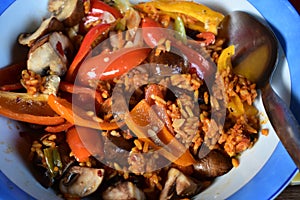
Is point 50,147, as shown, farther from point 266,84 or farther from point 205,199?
point 266,84

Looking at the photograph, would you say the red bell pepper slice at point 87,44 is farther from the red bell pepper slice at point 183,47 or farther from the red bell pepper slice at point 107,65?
the red bell pepper slice at point 183,47

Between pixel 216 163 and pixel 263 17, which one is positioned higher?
pixel 263 17

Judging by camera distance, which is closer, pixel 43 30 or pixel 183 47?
pixel 43 30

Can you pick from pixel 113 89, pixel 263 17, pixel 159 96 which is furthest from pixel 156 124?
pixel 263 17

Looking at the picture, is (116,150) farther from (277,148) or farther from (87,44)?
(277,148)

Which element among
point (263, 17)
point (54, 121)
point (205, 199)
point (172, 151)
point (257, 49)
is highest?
point (263, 17)

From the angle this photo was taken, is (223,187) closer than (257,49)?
Yes

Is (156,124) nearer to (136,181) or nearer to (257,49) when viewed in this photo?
(136,181)

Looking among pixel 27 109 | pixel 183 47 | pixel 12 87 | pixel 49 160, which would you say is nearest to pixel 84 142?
pixel 49 160

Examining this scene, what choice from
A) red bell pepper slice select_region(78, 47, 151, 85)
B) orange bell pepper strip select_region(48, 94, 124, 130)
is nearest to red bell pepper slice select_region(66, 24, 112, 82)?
red bell pepper slice select_region(78, 47, 151, 85)
